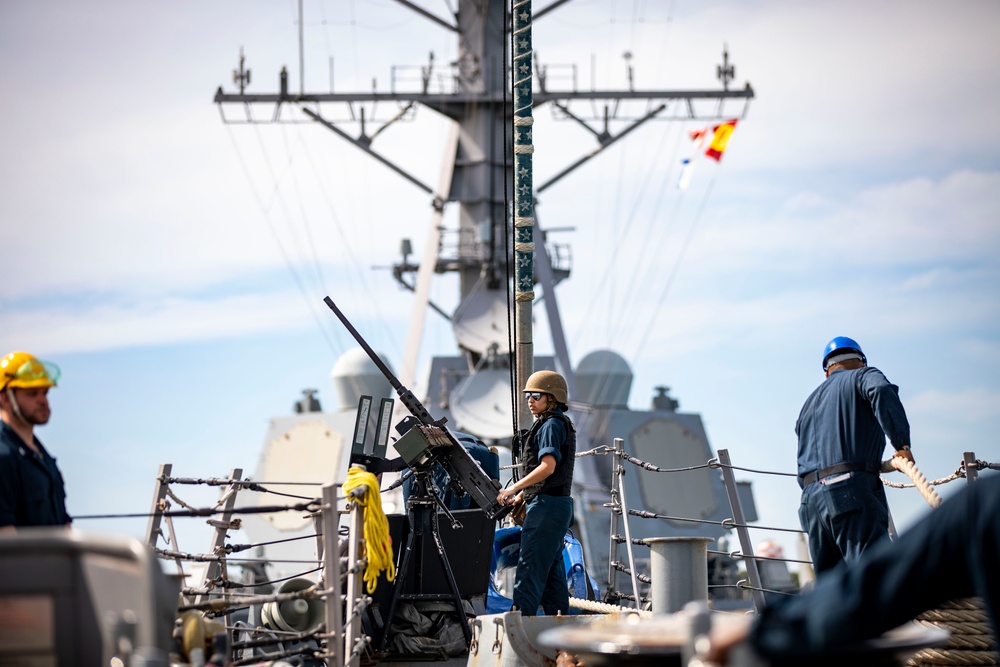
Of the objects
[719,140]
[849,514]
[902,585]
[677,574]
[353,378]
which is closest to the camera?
[902,585]

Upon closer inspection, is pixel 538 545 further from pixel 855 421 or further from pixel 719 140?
pixel 719 140

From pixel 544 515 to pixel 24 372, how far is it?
2838mm

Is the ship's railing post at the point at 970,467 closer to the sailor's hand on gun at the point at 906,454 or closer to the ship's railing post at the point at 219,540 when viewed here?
the sailor's hand on gun at the point at 906,454

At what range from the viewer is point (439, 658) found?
6.93 metres

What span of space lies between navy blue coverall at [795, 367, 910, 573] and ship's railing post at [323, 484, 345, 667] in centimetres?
208

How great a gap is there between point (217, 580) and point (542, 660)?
2389 mm

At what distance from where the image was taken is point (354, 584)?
5.57 m

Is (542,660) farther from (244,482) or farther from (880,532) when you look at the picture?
(244,482)

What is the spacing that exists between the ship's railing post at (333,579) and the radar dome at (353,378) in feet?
56.0

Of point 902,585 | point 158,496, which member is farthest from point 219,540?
point 902,585

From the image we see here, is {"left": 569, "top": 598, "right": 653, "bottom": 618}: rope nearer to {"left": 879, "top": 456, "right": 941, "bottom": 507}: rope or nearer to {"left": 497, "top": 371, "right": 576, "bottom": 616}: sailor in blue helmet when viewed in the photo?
{"left": 497, "top": 371, "right": 576, "bottom": 616}: sailor in blue helmet

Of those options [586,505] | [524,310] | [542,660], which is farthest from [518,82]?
[586,505]

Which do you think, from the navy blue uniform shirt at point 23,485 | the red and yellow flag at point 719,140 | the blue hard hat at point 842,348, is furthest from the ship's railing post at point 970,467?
the red and yellow flag at point 719,140

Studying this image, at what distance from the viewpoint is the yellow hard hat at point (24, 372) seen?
171 inches
